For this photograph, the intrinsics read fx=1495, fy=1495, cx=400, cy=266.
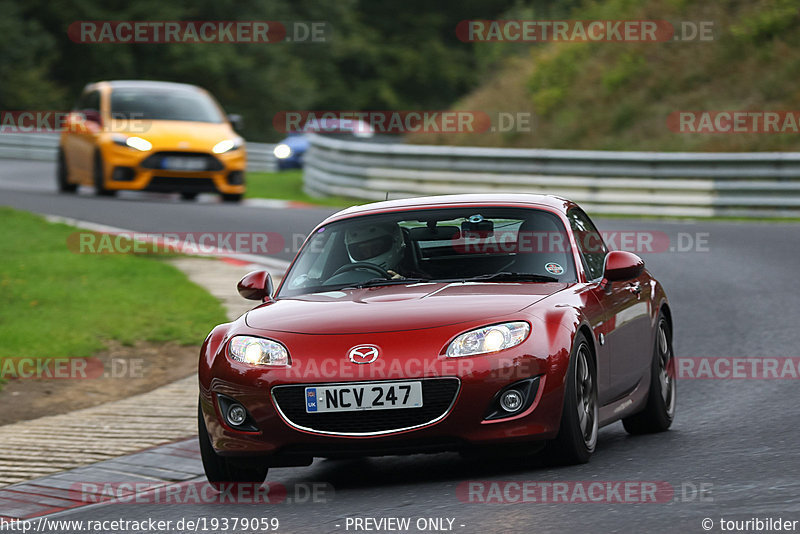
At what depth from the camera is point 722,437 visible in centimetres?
779

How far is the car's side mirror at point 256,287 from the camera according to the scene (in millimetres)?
8031

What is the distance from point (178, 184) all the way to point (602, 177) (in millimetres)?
6713

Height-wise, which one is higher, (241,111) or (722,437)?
(722,437)

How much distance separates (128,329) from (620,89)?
66.3ft

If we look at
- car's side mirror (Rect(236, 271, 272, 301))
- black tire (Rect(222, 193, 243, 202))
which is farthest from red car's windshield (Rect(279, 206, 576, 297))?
black tire (Rect(222, 193, 243, 202))

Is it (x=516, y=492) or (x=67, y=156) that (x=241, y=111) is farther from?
(x=516, y=492)

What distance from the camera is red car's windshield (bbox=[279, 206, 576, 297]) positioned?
25.6ft

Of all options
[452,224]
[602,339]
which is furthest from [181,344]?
[602,339]

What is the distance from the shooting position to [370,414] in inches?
262

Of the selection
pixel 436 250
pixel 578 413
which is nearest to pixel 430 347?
pixel 578 413

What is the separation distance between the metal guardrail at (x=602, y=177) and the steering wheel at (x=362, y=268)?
13310 millimetres

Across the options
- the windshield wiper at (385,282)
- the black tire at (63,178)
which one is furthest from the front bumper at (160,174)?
the windshield wiper at (385,282)

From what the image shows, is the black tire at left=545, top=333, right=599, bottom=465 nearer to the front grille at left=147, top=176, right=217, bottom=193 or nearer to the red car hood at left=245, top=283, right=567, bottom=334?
the red car hood at left=245, top=283, right=567, bottom=334

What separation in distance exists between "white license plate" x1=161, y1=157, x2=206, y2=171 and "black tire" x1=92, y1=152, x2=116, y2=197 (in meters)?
1.27
